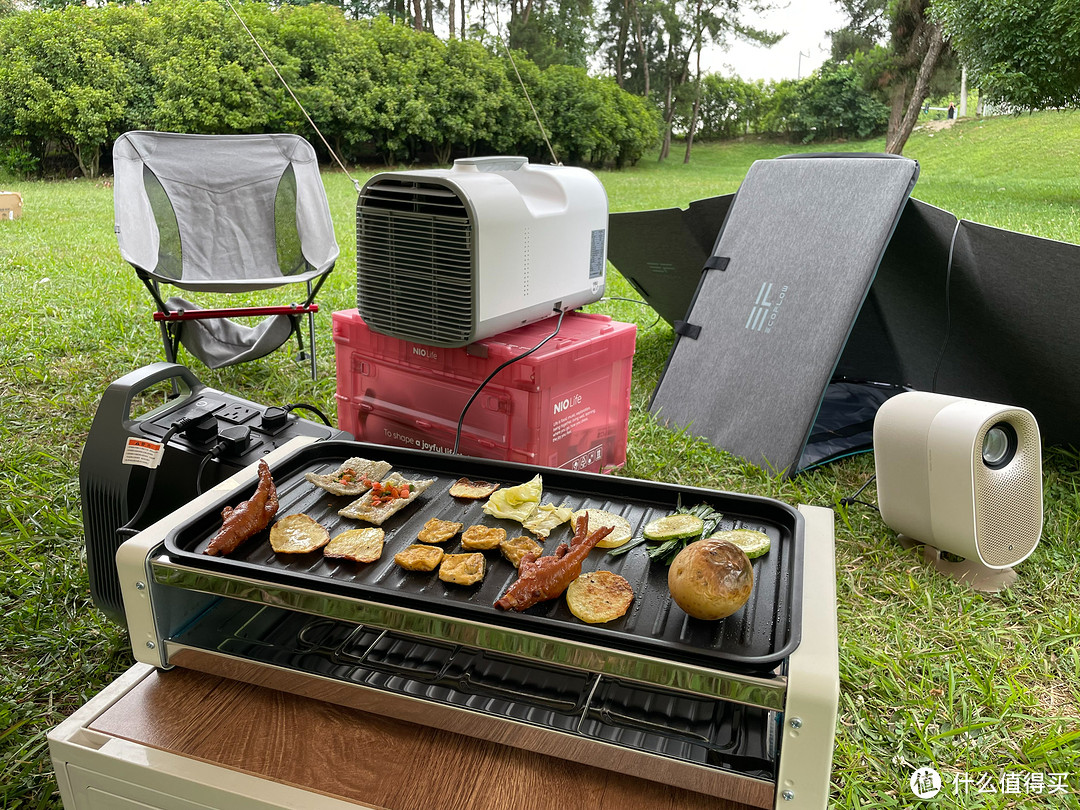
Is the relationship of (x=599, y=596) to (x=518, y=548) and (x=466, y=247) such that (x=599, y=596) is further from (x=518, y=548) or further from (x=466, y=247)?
(x=466, y=247)

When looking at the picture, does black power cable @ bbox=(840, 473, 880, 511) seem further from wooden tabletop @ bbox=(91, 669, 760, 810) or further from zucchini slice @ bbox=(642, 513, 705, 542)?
wooden tabletop @ bbox=(91, 669, 760, 810)

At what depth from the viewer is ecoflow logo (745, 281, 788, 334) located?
2.40 metres

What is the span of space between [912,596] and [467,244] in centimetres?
122

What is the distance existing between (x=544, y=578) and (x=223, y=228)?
109 inches

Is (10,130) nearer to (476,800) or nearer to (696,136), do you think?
(696,136)

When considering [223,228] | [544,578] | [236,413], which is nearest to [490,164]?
[236,413]

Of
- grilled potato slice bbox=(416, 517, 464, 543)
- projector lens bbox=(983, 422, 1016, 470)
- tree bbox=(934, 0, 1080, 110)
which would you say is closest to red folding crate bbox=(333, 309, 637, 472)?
grilled potato slice bbox=(416, 517, 464, 543)

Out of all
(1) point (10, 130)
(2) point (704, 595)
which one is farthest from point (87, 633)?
(1) point (10, 130)

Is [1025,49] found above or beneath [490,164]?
above

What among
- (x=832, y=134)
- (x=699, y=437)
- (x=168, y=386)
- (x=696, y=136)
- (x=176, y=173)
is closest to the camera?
(x=699, y=437)

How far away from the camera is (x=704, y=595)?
0.80 meters

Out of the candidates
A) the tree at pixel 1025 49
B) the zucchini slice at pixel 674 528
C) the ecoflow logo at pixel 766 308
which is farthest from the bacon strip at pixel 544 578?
the tree at pixel 1025 49

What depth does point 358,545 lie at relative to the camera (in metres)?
0.99

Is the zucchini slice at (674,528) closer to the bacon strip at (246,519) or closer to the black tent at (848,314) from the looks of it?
the bacon strip at (246,519)
